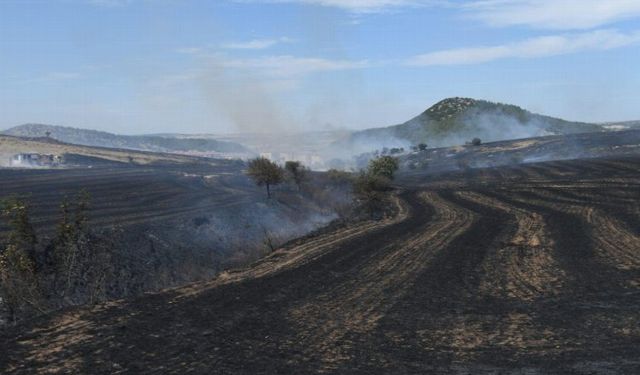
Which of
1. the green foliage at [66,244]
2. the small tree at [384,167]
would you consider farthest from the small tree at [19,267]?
the small tree at [384,167]

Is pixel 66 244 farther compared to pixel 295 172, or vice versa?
pixel 295 172

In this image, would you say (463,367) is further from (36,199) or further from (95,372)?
(36,199)

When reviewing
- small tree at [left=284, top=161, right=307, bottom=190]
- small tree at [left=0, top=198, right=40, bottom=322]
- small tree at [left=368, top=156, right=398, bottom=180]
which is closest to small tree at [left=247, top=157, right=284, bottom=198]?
small tree at [left=284, top=161, right=307, bottom=190]

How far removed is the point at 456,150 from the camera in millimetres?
135250

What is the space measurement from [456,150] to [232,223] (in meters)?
102

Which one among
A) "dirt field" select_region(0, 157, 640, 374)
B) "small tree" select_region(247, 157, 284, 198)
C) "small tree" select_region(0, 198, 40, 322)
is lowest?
"dirt field" select_region(0, 157, 640, 374)

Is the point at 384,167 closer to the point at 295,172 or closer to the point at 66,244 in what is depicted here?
the point at 295,172

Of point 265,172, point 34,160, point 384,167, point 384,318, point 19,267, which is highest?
point 34,160

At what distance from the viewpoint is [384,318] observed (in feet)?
43.7

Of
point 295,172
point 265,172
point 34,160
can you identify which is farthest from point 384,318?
point 34,160

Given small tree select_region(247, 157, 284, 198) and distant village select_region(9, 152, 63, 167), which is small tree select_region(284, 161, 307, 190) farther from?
distant village select_region(9, 152, 63, 167)

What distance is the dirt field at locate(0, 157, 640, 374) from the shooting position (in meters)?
10.3

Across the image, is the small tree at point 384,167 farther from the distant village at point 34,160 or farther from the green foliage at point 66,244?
the distant village at point 34,160

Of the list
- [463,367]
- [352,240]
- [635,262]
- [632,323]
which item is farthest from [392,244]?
[463,367]
